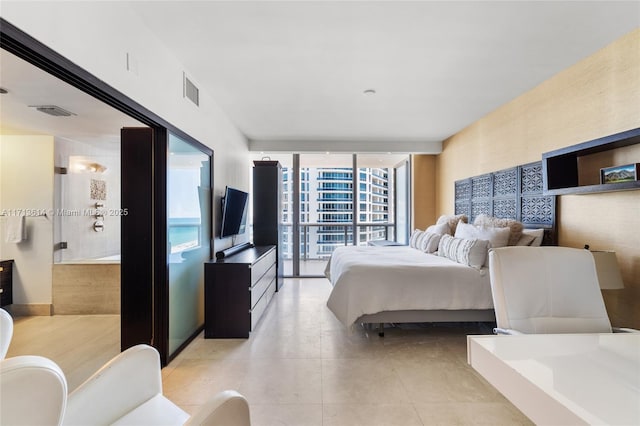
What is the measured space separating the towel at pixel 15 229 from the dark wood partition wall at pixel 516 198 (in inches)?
229

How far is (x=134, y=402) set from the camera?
123 centimetres

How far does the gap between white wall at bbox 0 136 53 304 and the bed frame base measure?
12.9ft

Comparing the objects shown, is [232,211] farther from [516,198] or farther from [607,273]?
[607,273]

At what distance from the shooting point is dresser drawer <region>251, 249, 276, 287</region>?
10.4 feet

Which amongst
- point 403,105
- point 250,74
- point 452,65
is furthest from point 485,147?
point 250,74

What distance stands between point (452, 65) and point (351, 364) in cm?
285

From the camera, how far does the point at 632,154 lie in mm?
2205

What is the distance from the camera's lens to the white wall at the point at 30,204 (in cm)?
330

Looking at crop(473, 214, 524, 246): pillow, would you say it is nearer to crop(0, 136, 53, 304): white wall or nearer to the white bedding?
the white bedding

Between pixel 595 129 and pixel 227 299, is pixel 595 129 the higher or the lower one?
the higher one

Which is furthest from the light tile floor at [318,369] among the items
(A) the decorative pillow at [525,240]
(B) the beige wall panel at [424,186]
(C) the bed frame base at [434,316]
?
(B) the beige wall panel at [424,186]

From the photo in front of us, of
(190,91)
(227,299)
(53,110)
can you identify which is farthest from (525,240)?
(53,110)

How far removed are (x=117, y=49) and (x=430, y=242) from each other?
3.84 m

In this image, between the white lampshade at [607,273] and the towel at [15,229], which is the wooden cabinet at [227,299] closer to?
the towel at [15,229]
